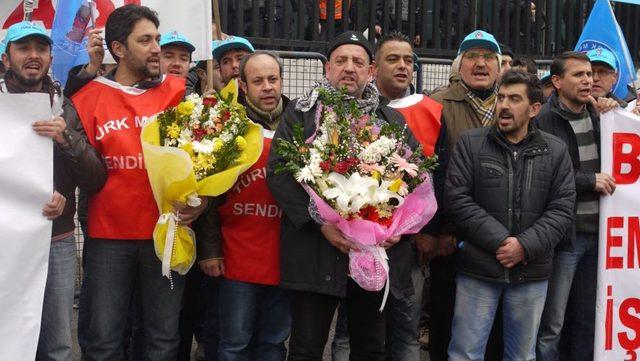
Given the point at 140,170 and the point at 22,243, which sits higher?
the point at 140,170

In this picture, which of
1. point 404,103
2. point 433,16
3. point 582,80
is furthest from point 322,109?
point 433,16

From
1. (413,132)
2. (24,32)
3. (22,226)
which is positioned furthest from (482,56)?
(22,226)

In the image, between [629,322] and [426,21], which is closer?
[629,322]

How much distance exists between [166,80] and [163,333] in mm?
1420

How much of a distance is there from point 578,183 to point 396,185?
149 cm

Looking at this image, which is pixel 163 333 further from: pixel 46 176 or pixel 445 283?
pixel 445 283

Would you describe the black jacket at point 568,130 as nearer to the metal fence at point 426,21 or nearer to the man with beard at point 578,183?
the man with beard at point 578,183

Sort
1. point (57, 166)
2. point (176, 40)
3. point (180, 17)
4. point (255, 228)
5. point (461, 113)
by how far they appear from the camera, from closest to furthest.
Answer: point (57, 166) < point (255, 228) < point (461, 113) < point (180, 17) < point (176, 40)

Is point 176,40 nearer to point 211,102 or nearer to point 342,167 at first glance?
point 211,102

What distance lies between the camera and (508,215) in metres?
5.02

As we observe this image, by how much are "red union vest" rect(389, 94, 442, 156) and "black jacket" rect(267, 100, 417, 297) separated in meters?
0.75

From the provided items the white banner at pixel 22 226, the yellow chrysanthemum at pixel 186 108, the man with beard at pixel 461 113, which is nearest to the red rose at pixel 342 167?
the yellow chrysanthemum at pixel 186 108

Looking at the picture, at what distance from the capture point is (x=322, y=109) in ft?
15.5

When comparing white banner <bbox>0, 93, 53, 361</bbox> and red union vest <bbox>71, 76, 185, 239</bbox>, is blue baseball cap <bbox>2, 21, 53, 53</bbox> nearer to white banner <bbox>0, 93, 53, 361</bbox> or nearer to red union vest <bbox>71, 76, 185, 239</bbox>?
white banner <bbox>0, 93, 53, 361</bbox>
